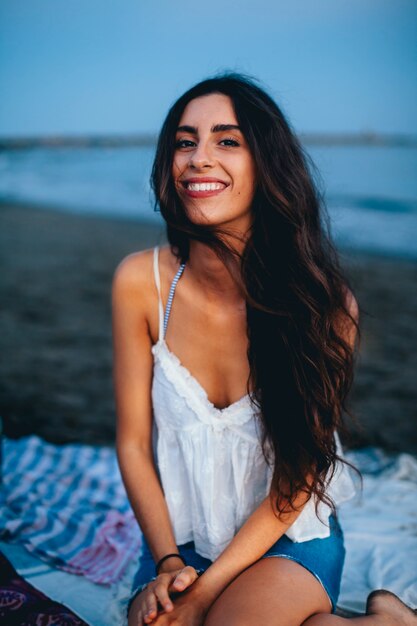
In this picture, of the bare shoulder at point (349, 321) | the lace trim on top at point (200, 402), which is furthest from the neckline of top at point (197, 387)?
the bare shoulder at point (349, 321)

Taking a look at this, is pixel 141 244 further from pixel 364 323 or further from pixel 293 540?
pixel 293 540

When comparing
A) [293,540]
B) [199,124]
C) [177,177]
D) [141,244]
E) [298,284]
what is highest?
[199,124]

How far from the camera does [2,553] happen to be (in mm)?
2725

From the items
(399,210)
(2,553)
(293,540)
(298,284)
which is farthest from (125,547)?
(399,210)

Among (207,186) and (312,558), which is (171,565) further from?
(207,186)

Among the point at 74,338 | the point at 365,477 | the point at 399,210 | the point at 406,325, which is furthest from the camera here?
the point at 399,210

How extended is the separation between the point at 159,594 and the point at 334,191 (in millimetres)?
15825

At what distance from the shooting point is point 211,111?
7.19 ft

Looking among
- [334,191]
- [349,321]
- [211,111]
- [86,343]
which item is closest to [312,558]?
[349,321]

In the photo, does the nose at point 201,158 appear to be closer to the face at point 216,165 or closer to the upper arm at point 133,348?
the face at point 216,165

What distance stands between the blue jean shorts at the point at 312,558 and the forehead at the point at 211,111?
1.51 metres

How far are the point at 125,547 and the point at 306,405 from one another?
1.39 metres

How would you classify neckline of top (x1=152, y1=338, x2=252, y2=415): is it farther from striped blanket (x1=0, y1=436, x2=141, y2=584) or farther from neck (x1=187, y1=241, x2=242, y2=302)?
striped blanket (x1=0, y1=436, x2=141, y2=584)

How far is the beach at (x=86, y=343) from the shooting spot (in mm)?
4582
